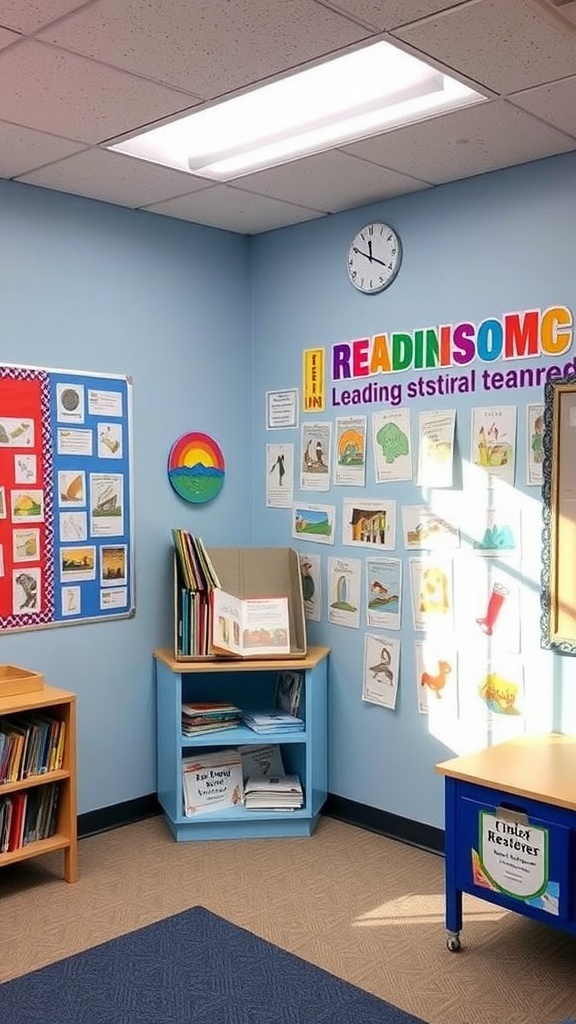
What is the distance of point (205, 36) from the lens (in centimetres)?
234

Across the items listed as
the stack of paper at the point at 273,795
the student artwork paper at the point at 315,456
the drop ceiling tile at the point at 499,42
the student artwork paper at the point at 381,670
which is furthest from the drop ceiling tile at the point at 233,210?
the stack of paper at the point at 273,795

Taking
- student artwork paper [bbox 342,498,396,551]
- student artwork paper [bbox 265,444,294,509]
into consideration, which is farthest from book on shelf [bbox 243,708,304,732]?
student artwork paper [bbox 265,444,294,509]

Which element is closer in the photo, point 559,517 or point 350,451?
point 559,517

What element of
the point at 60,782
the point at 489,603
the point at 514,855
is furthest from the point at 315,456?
the point at 514,855

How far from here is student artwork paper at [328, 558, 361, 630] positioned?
393cm

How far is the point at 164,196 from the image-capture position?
12.1 feet

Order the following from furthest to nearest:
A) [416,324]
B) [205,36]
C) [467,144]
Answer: [416,324] < [467,144] < [205,36]

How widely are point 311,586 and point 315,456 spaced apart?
54 centimetres

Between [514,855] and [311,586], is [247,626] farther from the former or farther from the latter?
[514,855]

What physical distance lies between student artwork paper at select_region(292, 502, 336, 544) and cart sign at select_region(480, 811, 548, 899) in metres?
1.49

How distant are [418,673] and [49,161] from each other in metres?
2.23

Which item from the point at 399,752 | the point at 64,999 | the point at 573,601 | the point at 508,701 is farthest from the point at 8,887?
the point at 573,601

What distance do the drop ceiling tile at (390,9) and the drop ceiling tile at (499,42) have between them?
0.12 feet

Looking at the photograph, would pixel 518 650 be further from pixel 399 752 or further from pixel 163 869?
pixel 163 869
